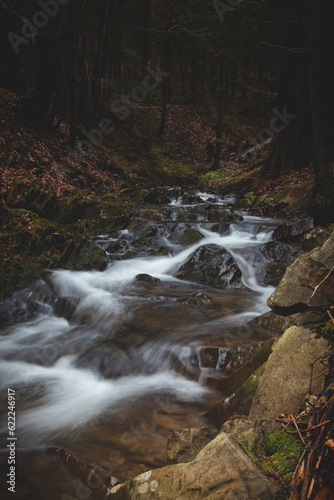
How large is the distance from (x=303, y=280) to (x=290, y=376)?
1176mm

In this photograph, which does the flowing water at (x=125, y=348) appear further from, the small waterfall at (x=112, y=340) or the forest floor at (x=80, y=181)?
the forest floor at (x=80, y=181)

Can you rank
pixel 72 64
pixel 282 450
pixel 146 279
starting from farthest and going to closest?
pixel 72 64
pixel 146 279
pixel 282 450

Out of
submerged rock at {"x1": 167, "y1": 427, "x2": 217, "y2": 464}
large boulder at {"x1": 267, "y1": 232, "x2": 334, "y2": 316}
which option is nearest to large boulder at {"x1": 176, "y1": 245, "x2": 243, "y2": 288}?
large boulder at {"x1": 267, "y1": 232, "x2": 334, "y2": 316}

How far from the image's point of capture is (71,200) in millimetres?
10305

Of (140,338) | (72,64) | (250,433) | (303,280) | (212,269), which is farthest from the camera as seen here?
(72,64)

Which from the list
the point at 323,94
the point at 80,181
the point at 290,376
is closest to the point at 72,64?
the point at 80,181

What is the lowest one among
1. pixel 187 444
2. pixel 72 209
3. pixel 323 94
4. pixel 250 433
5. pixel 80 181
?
pixel 187 444

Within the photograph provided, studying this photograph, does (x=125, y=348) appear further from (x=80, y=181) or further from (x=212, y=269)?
(x=80, y=181)

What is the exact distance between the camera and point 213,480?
1.76 metres

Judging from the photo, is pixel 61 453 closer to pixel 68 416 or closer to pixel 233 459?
pixel 68 416

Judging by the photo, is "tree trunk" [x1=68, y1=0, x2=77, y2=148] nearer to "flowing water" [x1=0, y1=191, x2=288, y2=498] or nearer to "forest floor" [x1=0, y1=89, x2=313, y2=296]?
"forest floor" [x1=0, y1=89, x2=313, y2=296]

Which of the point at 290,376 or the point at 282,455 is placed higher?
the point at 290,376

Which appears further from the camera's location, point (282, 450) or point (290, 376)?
point (290, 376)

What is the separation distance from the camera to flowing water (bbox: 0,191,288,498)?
11.0 feet
